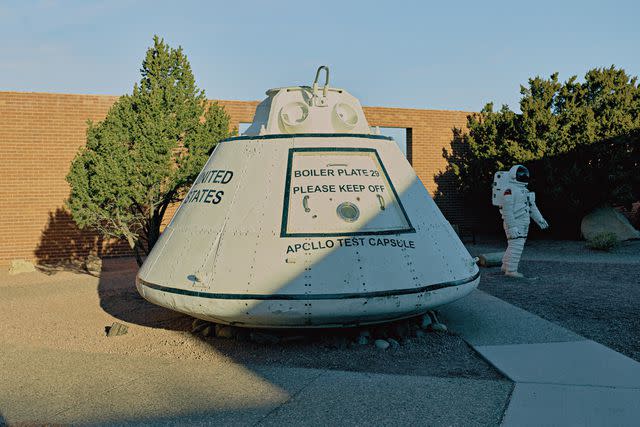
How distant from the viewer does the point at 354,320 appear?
4438mm

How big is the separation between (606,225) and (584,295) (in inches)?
286

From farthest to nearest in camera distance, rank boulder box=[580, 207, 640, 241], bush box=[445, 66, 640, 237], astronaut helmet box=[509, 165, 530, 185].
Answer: boulder box=[580, 207, 640, 241], bush box=[445, 66, 640, 237], astronaut helmet box=[509, 165, 530, 185]

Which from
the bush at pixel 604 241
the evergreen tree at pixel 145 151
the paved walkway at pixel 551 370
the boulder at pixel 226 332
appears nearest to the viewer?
the paved walkway at pixel 551 370

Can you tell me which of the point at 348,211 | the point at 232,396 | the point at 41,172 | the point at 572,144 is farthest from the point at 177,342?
the point at 572,144

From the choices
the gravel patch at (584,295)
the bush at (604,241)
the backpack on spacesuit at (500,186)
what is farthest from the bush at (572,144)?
the backpack on spacesuit at (500,186)

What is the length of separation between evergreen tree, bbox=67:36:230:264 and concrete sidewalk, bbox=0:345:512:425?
328 cm

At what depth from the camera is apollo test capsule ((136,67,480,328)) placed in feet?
14.1

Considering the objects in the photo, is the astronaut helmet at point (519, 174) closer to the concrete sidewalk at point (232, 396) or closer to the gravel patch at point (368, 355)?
the gravel patch at point (368, 355)

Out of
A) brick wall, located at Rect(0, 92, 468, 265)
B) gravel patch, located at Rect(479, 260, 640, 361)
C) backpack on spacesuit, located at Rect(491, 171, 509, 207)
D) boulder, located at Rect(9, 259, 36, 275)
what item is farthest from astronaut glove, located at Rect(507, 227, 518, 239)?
boulder, located at Rect(9, 259, 36, 275)

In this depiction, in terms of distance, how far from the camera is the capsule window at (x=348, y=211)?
4.65 m

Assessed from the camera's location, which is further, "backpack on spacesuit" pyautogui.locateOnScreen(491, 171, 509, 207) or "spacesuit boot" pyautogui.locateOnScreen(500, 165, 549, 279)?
"backpack on spacesuit" pyautogui.locateOnScreen(491, 171, 509, 207)

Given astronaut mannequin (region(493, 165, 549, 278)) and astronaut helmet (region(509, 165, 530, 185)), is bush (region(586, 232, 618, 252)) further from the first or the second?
astronaut helmet (region(509, 165, 530, 185))

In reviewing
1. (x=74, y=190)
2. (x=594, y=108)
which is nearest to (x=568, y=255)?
(x=594, y=108)

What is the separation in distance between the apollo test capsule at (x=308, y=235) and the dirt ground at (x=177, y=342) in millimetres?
287
